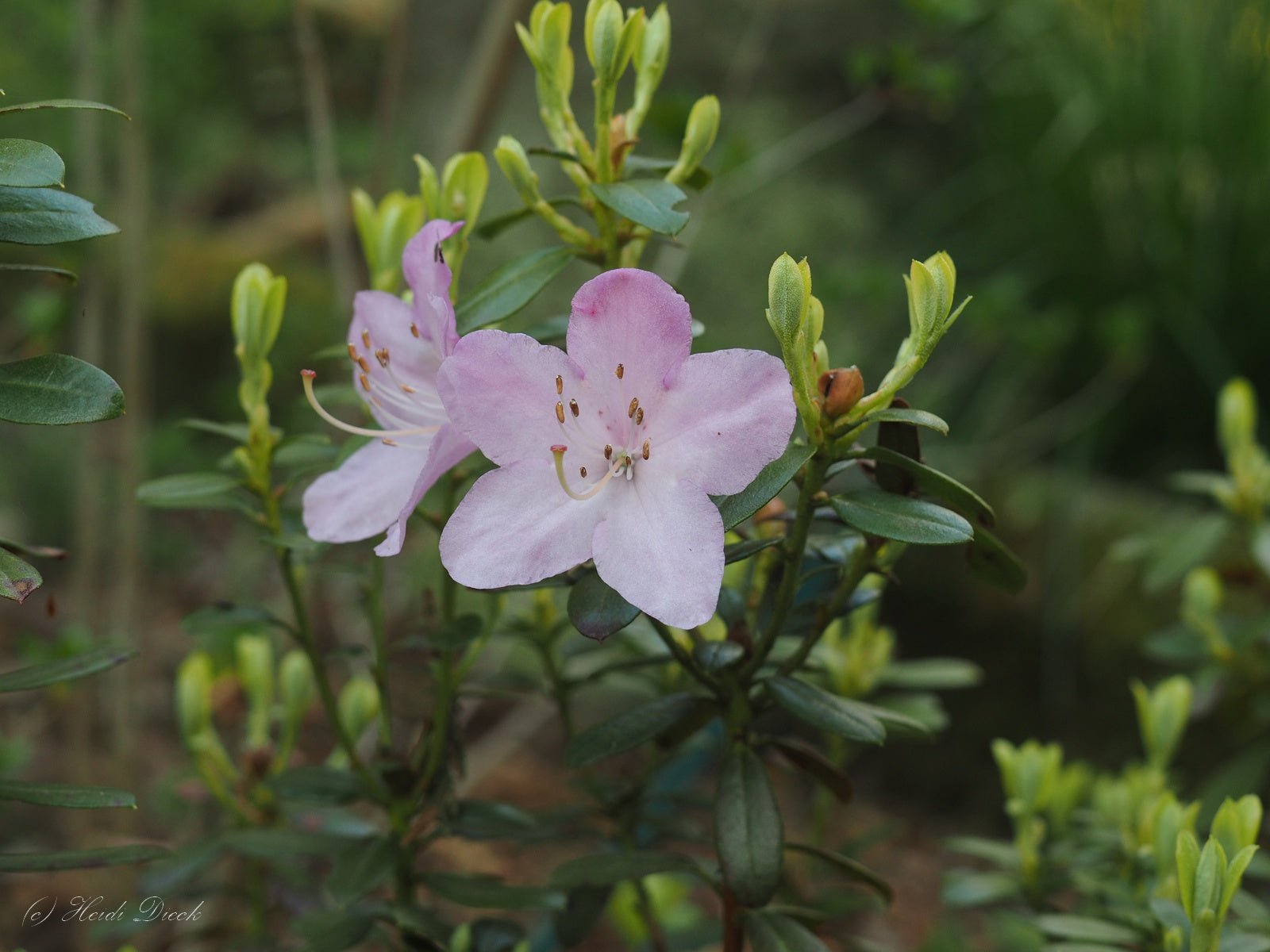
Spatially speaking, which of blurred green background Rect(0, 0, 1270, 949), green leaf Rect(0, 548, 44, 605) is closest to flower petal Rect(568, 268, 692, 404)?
green leaf Rect(0, 548, 44, 605)

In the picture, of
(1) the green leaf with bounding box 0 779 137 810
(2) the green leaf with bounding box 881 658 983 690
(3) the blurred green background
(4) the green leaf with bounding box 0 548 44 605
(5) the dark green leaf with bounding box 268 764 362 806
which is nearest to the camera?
(4) the green leaf with bounding box 0 548 44 605

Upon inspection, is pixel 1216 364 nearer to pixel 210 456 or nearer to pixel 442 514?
pixel 442 514

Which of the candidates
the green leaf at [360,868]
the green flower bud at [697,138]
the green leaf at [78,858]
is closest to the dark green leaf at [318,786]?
the green leaf at [360,868]

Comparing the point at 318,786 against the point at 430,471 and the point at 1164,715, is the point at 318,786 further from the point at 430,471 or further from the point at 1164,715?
the point at 1164,715

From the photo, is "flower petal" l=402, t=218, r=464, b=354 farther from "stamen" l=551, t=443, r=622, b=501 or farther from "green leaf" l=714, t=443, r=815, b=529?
"green leaf" l=714, t=443, r=815, b=529

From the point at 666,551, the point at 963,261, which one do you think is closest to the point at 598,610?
the point at 666,551

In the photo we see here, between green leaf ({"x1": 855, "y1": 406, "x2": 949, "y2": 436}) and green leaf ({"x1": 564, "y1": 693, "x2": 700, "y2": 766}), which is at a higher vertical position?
green leaf ({"x1": 855, "y1": 406, "x2": 949, "y2": 436})

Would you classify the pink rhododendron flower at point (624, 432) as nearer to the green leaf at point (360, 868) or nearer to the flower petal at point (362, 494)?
the flower petal at point (362, 494)
